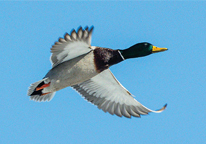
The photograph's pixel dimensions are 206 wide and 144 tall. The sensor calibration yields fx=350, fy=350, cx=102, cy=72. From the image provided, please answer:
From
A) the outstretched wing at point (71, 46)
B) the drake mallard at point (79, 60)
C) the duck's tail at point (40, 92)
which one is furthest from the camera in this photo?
the duck's tail at point (40, 92)

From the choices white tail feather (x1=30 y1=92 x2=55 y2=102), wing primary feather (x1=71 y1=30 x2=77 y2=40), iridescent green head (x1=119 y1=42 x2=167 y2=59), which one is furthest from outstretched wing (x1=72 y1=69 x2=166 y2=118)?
wing primary feather (x1=71 y1=30 x2=77 y2=40)

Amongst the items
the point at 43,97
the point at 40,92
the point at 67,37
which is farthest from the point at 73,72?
the point at 43,97

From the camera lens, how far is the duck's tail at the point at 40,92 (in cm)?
724

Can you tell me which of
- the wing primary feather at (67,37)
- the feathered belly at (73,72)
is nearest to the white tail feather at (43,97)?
the feathered belly at (73,72)

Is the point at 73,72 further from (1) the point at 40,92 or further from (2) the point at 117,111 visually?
(2) the point at 117,111

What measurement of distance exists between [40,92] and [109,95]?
5.38 feet

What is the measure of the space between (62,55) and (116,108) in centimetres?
193

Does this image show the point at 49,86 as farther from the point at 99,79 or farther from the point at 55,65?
the point at 99,79

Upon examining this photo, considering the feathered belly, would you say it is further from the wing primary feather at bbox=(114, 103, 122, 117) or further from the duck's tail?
the wing primary feather at bbox=(114, 103, 122, 117)

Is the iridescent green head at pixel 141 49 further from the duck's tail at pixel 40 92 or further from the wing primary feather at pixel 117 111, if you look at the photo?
the duck's tail at pixel 40 92

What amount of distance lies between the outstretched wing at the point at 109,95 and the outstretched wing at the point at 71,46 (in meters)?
1.14

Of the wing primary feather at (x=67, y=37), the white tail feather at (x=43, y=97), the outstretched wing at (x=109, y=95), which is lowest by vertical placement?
the outstretched wing at (x=109, y=95)

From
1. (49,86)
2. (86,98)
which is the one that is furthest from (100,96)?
(49,86)

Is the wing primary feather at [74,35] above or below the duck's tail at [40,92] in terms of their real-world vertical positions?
above
